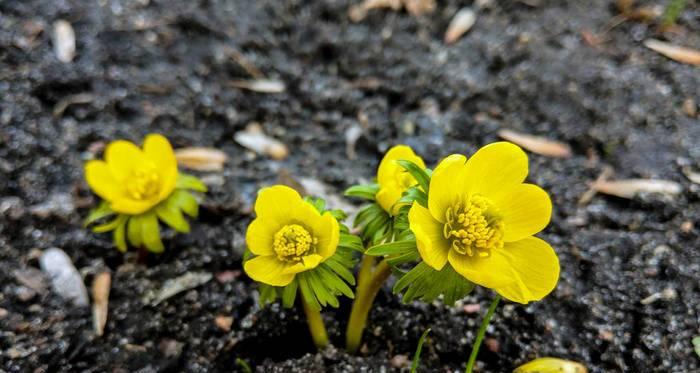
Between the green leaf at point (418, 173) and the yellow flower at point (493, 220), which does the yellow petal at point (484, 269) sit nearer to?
the yellow flower at point (493, 220)

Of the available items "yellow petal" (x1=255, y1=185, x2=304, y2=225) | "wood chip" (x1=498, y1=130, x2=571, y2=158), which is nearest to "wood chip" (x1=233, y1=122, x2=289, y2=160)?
"wood chip" (x1=498, y1=130, x2=571, y2=158)

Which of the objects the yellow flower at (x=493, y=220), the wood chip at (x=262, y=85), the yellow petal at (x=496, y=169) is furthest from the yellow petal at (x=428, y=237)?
the wood chip at (x=262, y=85)

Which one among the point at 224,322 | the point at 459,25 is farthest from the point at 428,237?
the point at 459,25

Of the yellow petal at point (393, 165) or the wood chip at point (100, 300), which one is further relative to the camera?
the wood chip at point (100, 300)

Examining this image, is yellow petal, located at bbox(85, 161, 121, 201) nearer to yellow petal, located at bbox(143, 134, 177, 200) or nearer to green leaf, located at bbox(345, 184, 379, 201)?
yellow petal, located at bbox(143, 134, 177, 200)

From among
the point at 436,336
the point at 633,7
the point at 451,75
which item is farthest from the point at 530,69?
the point at 436,336

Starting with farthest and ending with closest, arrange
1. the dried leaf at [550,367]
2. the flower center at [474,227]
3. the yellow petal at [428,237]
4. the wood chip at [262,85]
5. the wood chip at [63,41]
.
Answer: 1. the wood chip at [262,85]
2. the wood chip at [63,41]
3. the dried leaf at [550,367]
4. the flower center at [474,227]
5. the yellow petal at [428,237]
